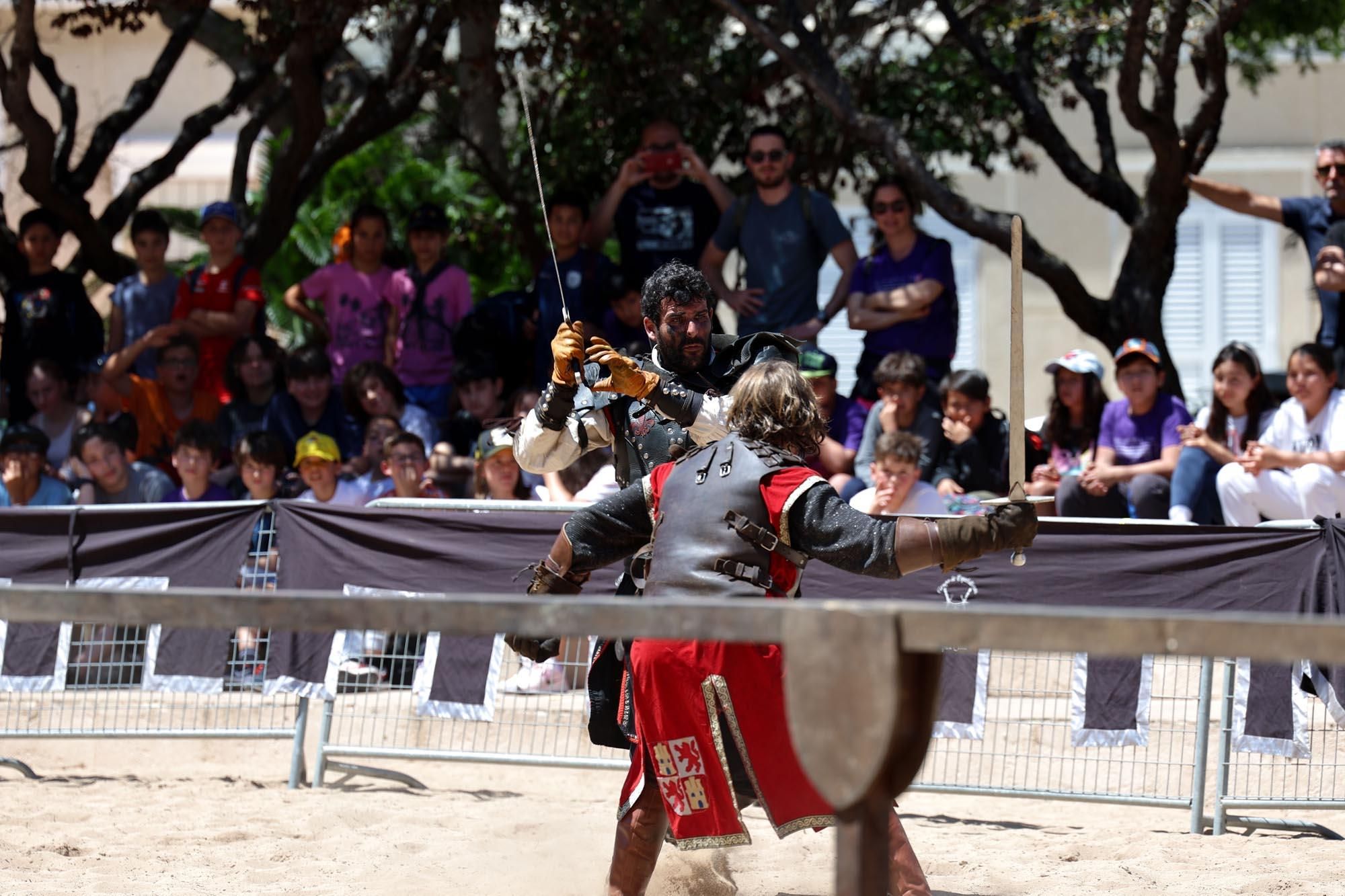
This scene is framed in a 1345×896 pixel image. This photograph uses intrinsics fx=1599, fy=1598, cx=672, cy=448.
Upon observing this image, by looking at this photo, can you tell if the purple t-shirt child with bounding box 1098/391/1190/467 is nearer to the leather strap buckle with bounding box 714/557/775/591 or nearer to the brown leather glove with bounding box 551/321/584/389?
the brown leather glove with bounding box 551/321/584/389

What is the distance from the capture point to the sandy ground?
5.03 metres

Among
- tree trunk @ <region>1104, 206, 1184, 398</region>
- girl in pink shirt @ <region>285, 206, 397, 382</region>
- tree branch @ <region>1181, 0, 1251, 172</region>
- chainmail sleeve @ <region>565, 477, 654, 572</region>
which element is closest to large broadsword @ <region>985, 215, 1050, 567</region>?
chainmail sleeve @ <region>565, 477, 654, 572</region>

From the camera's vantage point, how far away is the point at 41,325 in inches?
376

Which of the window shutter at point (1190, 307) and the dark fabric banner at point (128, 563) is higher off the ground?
the window shutter at point (1190, 307)

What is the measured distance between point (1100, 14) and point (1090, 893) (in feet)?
20.3

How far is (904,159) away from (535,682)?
172 inches

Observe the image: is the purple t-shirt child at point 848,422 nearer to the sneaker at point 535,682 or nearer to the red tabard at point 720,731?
the sneaker at point 535,682

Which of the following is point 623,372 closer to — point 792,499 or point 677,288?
point 677,288

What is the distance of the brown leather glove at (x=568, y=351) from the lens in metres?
4.63

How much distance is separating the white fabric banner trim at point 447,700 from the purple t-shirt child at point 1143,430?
327 cm

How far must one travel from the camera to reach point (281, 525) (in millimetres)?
6660

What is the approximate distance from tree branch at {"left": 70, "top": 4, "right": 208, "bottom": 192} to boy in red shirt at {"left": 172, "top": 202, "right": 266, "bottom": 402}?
5.13 ft

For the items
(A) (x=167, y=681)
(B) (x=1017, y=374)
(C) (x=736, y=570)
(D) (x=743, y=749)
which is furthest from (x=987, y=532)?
(A) (x=167, y=681)

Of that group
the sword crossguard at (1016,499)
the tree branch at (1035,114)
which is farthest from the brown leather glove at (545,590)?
the tree branch at (1035,114)
